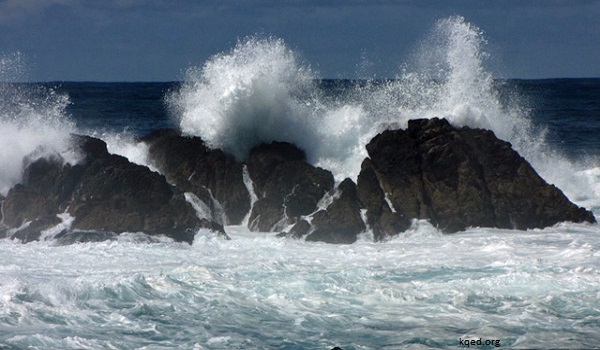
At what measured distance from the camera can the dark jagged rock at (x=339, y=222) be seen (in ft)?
61.9

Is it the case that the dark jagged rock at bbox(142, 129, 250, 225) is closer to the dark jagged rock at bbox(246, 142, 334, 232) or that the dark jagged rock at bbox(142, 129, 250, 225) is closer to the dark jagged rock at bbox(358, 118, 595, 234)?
the dark jagged rock at bbox(246, 142, 334, 232)

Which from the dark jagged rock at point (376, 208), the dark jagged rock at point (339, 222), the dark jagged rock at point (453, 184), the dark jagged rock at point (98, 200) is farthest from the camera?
the dark jagged rock at point (453, 184)

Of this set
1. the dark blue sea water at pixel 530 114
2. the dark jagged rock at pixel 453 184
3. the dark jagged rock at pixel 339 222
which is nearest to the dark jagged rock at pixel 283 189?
the dark jagged rock at pixel 339 222

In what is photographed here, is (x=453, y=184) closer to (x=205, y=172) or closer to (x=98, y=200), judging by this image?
(x=205, y=172)

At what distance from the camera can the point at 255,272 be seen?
51.7 ft

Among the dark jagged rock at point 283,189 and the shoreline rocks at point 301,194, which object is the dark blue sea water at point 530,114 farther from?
the shoreline rocks at point 301,194

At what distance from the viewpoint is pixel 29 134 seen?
21641 mm

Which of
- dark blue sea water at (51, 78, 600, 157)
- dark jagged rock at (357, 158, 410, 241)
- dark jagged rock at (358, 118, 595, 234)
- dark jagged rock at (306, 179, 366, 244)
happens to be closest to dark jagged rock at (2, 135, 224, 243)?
dark jagged rock at (306, 179, 366, 244)

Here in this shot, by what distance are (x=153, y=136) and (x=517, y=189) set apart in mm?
8824

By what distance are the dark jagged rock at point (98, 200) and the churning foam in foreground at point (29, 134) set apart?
0.36 metres

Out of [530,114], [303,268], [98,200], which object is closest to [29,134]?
[98,200]

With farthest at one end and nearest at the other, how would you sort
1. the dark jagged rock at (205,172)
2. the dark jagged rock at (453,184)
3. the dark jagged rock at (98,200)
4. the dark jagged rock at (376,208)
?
the dark jagged rock at (205,172) < the dark jagged rock at (453,184) < the dark jagged rock at (376,208) < the dark jagged rock at (98,200)

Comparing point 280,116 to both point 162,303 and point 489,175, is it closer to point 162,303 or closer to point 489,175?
point 489,175

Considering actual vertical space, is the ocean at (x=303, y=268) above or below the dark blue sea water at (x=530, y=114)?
below
